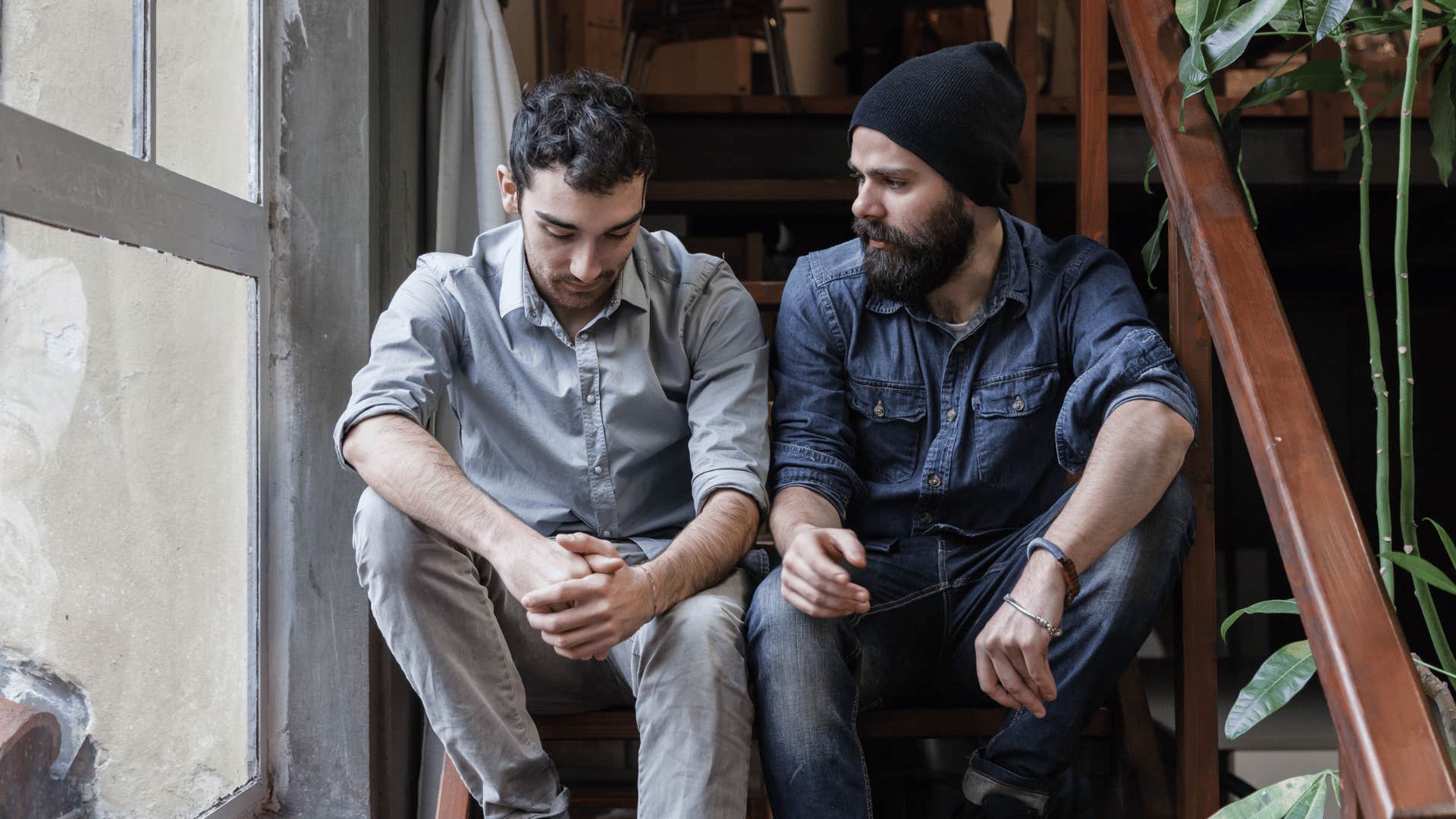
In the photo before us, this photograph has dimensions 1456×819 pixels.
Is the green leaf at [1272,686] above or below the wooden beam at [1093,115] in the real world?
below

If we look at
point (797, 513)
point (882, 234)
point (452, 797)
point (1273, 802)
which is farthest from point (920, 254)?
point (452, 797)

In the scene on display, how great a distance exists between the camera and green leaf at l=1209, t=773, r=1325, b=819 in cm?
112

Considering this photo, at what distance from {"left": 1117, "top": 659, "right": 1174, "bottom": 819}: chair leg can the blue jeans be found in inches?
7.6

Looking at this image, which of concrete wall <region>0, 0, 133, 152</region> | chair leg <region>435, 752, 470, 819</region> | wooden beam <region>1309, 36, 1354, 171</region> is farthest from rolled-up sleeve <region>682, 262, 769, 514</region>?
wooden beam <region>1309, 36, 1354, 171</region>

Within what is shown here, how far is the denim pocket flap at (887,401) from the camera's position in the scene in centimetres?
176

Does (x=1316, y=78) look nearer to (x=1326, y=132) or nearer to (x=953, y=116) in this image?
(x=953, y=116)

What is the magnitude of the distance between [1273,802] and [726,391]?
0.86 meters

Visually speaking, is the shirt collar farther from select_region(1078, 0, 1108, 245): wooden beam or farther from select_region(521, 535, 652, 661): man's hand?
select_region(521, 535, 652, 661): man's hand

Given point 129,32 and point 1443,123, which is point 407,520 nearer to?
point 129,32

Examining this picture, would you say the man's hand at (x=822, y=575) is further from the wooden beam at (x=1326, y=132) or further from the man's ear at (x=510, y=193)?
the wooden beam at (x=1326, y=132)

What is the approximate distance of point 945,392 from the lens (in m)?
1.75

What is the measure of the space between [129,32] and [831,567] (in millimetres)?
1167

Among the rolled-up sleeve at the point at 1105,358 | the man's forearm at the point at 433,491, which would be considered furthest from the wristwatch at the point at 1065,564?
the man's forearm at the point at 433,491

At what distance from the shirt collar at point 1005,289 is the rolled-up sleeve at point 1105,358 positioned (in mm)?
63
